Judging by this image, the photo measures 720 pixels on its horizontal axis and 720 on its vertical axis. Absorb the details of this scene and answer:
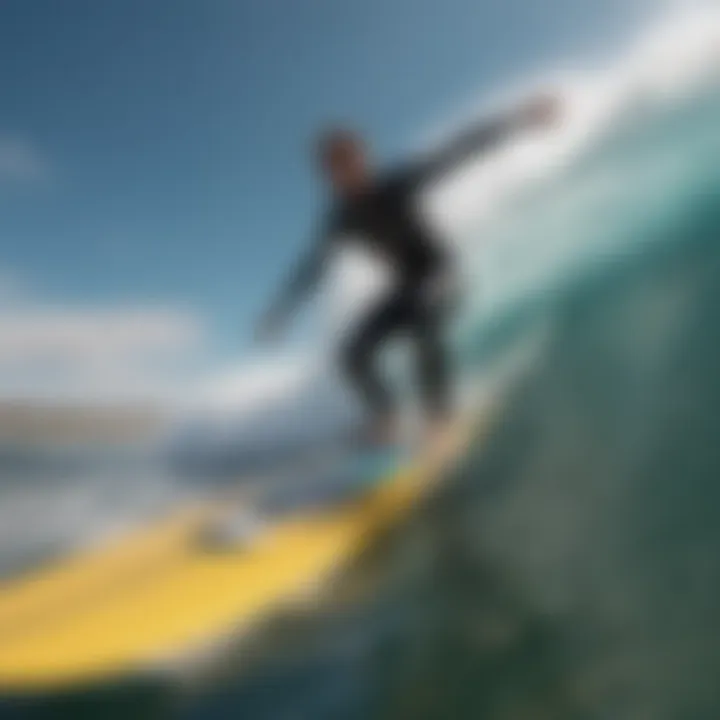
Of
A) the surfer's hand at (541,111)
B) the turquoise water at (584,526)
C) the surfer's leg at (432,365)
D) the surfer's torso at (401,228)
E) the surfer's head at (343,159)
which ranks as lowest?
the turquoise water at (584,526)

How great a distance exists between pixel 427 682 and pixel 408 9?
45.8 inches

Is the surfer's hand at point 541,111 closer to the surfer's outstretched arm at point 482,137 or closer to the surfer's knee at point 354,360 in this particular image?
the surfer's outstretched arm at point 482,137

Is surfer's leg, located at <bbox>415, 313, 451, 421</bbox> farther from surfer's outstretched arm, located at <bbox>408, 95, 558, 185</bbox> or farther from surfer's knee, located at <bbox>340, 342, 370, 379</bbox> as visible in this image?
surfer's outstretched arm, located at <bbox>408, 95, 558, 185</bbox>

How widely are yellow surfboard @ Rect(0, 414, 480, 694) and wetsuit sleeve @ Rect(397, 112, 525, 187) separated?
44 cm

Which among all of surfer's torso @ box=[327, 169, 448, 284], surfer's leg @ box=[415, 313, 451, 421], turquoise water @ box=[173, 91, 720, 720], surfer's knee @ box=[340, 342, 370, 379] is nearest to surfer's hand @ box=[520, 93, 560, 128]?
turquoise water @ box=[173, 91, 720, 720]

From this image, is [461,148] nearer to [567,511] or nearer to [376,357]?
[376,357]

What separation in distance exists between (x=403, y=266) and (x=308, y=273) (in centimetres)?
17

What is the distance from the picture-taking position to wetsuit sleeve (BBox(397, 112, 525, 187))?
1.89 meters

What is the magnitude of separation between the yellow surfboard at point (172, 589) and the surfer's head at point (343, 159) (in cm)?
46

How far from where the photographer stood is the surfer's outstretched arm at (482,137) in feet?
6.22

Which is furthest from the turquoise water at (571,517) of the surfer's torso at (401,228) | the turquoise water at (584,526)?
the surfer's torso at (401,228)

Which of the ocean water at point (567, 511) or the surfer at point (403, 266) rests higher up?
the surfer at point (403, 266)

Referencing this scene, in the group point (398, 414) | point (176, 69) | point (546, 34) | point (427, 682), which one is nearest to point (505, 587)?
point (427, 682)

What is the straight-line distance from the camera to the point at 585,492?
1.84 metres
